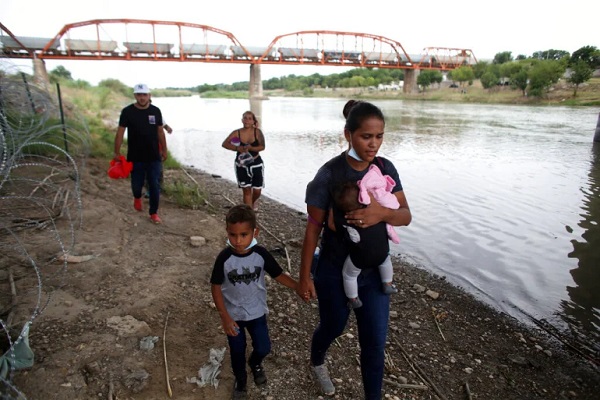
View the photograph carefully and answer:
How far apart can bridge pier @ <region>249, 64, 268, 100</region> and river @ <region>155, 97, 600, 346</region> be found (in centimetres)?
5355

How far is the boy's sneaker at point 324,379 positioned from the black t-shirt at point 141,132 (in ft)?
13.1

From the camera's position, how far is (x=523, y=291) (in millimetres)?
5215

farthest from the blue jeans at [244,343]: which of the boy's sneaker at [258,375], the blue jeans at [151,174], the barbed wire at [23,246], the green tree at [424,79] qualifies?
the green tree at [424,79]

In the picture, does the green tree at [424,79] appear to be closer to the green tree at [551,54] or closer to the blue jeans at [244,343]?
the green tree at [551,54]

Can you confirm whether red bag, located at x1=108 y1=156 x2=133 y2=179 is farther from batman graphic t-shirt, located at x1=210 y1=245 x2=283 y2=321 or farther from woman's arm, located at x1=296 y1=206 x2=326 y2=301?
woman's arm, located at x1=296 y1=206 x2=326 y2=301

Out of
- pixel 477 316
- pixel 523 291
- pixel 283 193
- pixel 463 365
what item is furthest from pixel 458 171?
pixel 463 365

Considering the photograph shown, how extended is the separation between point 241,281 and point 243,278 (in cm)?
2

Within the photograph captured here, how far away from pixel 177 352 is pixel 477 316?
128 inches

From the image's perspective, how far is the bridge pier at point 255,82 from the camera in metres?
69.5

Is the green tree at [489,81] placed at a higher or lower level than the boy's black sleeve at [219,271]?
higher

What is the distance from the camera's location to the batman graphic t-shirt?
243 centimetres

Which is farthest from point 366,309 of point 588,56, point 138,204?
point 588,56

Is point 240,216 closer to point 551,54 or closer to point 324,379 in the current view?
point 324,379

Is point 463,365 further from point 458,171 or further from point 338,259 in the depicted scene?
point 458,171
